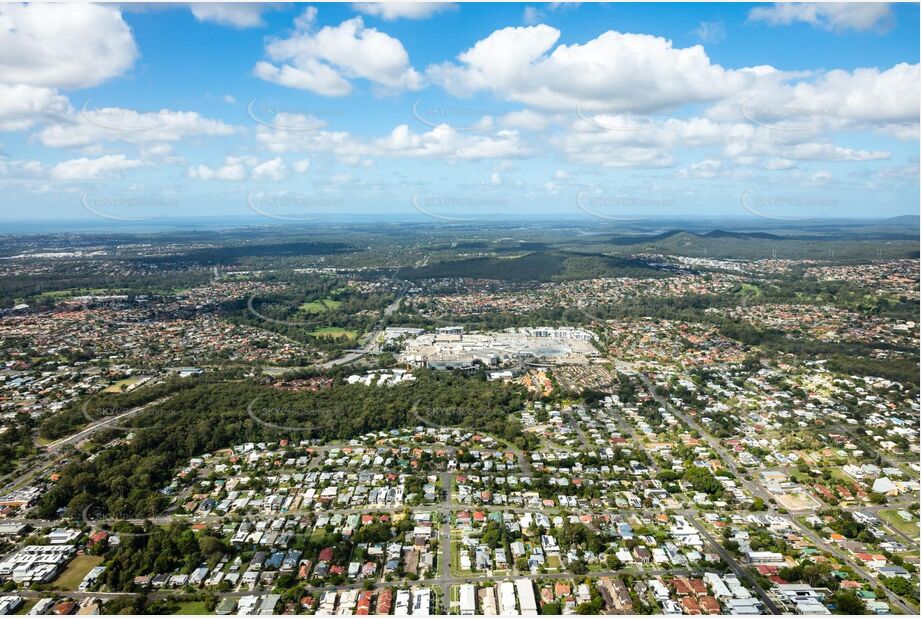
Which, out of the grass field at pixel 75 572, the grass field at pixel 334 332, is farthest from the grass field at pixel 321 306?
the grass field at pixel 75 572

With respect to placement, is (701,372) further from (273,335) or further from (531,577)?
(273,335)

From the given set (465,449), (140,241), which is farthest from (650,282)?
(140,241)

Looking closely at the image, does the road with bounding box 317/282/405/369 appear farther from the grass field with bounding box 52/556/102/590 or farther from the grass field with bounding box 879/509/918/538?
the grass field with bounding box 879/509/918/538

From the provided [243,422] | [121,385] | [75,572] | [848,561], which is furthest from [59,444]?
[848,561]

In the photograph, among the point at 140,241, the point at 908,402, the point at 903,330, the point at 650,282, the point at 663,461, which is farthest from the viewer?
the point at 140,241

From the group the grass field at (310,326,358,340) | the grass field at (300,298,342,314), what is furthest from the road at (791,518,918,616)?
the grass field at (300,298,342,314)

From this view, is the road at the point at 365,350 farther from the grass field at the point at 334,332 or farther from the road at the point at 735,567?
the road at the point at 735,567

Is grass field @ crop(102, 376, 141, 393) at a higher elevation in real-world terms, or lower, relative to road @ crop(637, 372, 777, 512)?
higher

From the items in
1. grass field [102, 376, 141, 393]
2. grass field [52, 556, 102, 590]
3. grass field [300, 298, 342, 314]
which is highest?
grass field [300, 298, 342, 314]
